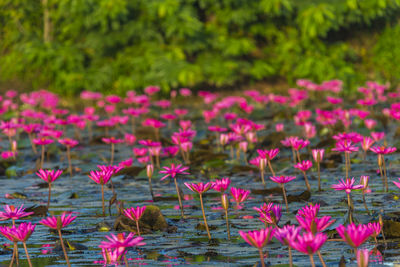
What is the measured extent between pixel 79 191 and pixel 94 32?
9.57 metres

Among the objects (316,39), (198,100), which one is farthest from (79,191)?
(316,39)

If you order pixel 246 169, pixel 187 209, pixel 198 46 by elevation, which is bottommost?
pixel 187 209

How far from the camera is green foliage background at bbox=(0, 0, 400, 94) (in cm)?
1294

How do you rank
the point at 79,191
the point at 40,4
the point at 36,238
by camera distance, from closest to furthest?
the point at 36,238
the point at 79,191
the point at 40,4

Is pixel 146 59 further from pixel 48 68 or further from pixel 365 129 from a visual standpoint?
pixel 365 129

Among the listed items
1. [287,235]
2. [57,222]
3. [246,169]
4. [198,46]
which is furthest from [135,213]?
[198,46]

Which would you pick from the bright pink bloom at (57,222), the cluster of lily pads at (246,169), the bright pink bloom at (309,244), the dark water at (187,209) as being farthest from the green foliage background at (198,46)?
the bright pink bloom at (309,244)

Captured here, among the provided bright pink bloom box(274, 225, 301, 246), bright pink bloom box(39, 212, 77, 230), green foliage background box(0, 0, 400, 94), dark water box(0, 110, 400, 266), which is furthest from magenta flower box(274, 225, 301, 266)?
green foliage background box(0, 0, 400, 94)

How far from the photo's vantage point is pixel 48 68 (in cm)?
1394

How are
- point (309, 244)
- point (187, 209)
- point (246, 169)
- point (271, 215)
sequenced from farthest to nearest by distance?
1. point (246, 169)
2. point (187, 209)
3. point (271, 215)
4. point (309, 244)

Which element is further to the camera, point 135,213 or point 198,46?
point 198,46

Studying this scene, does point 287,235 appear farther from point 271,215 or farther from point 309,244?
point 271,215

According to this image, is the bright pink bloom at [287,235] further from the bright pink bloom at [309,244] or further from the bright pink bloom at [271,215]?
the bright pink bloom at [271,215]

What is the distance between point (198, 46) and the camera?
1353 centimetres
